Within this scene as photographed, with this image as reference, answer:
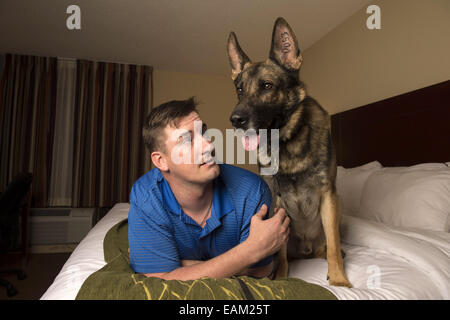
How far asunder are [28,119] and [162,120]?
4147mm

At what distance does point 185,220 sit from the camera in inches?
39.3

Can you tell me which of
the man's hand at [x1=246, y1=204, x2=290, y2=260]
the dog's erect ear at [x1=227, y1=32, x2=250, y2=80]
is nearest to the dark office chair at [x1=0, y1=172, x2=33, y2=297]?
the dog's erect ear at [x1=227, y1=32, x2=250, y2=80]

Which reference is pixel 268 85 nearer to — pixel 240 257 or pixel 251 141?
pixel 251 141

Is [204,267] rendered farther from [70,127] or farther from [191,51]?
[70,127]

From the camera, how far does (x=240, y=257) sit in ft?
2.83

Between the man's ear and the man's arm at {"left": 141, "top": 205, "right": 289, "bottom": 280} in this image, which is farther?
the man's ear

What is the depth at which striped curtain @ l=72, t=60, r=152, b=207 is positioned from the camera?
439 centimetres

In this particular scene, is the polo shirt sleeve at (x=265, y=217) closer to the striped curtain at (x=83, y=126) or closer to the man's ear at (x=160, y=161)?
the man's ear at (x=160, y=161)


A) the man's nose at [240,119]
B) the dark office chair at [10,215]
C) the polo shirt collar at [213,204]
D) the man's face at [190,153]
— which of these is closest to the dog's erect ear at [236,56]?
the man's nose at [240,119]

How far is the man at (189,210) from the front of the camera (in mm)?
922

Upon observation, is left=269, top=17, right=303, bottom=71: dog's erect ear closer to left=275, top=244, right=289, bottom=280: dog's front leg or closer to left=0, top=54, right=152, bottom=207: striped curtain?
left=275, top=244, right=289, bottom=280: dog's front leg

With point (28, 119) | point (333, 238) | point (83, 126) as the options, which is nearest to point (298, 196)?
point (333, 238)

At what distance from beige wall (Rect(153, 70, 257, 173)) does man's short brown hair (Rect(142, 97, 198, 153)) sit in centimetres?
380
